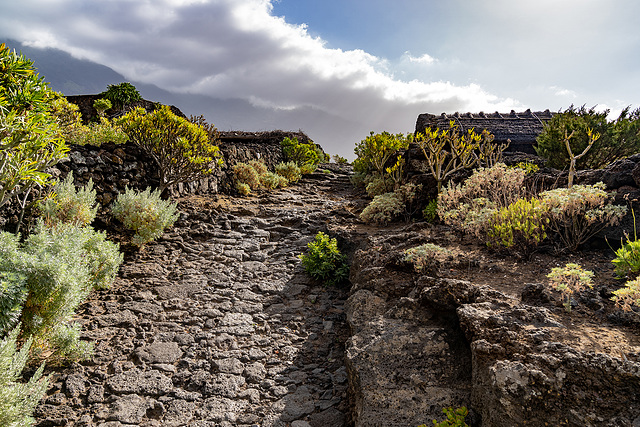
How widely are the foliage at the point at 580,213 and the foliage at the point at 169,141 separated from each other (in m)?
8.61

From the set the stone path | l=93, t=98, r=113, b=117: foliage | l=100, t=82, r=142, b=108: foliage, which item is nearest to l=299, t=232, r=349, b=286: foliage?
the stone path

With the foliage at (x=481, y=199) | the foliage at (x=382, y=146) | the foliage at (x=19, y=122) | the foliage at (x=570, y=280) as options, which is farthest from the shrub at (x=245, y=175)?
the foliage at (x=570, y=280)

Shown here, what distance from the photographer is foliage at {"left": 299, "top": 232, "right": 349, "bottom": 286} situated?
696 cm

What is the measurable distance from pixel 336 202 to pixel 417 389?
10505mm

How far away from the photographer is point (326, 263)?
7031 mm

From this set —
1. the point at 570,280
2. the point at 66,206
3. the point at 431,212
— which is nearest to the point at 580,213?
the point at 570,280

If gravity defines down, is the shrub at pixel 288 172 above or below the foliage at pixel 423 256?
above

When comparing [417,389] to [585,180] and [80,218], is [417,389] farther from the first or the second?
[80,218]

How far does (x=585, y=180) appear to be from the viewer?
6543 mm

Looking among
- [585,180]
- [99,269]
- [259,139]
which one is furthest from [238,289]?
[259,139]

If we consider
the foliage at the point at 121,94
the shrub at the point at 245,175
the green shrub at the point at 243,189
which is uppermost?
the foliage at the point at 121,94

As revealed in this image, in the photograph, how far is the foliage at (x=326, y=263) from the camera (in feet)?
22.8

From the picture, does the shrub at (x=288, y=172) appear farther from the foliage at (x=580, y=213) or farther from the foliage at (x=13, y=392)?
the foliage at (x=13, y=392)

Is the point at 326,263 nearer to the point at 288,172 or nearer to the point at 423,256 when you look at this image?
the point at 423,256
